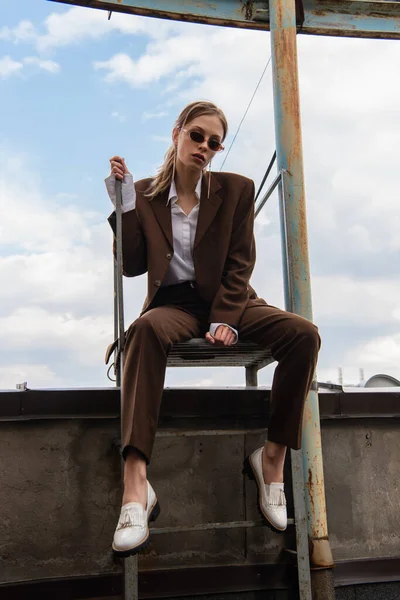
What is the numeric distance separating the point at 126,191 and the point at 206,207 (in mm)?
453

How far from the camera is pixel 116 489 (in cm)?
329

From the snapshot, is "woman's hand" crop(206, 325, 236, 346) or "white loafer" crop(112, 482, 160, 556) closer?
"white loafer" crop(112, 482, 160, 556)

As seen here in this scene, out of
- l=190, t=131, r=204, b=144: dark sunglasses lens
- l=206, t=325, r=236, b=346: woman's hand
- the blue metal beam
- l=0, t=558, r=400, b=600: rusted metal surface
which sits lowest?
l=0, t=558, r=400, b=600: rusted metal surface

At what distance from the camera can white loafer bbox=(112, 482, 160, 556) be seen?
7.88 feet

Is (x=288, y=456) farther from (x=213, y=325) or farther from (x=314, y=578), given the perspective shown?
(x=213, y=325)

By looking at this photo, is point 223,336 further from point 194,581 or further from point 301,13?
point 301,13

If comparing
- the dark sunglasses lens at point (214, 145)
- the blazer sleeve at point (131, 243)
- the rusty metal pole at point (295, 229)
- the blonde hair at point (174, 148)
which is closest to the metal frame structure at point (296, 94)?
the rusty metal pole at point (295, 229)

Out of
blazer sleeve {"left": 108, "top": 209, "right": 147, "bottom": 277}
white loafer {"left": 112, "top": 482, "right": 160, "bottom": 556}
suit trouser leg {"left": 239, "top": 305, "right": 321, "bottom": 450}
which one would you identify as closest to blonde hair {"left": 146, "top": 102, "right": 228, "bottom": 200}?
blazer sleeve {"left": 108, "top": 209, "right": 147, "bottom": 277}

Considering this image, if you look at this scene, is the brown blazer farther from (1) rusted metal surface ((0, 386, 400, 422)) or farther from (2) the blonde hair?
(1) rusted metal surface ((0, 386, 400, 422))

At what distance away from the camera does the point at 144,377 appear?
8.62ft

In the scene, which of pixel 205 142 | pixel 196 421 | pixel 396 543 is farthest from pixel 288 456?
pixel 205 142

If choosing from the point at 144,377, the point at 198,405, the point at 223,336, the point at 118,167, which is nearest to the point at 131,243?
the point at 118,167

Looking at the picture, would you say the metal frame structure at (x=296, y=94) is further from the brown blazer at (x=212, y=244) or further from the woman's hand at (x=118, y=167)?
the woman's hand at (x=118, y=167)

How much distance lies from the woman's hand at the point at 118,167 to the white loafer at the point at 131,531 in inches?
60.0
